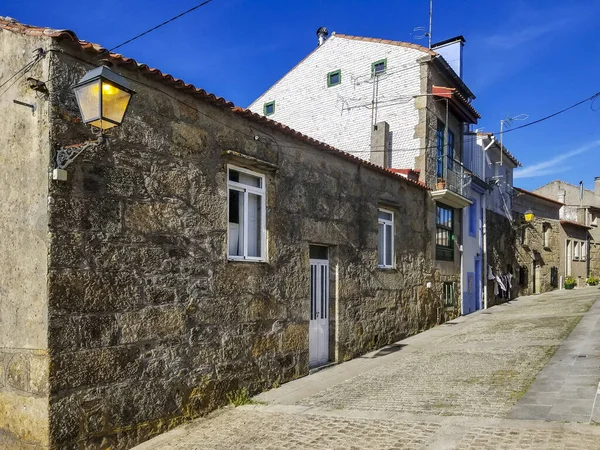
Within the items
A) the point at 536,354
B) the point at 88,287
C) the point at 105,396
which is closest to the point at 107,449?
the point at 105,396

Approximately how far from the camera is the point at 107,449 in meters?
5.22

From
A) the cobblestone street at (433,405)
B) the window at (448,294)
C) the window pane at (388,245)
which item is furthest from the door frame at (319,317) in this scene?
the window at (448,294)

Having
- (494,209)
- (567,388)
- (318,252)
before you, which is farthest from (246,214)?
(494,209)

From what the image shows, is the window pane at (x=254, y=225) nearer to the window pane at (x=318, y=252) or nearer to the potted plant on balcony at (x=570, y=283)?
the window pane at (x=318, y=252)

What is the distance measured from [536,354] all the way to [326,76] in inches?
444

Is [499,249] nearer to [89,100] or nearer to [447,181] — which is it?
[447,181]

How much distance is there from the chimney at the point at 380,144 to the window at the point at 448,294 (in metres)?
4.07

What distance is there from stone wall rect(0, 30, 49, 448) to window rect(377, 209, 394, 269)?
24.5 feet

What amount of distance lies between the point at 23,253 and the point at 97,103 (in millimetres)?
1702

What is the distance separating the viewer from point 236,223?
23.8 ft

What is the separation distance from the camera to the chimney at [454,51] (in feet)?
57.3

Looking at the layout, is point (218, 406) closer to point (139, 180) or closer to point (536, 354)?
point (139, 180)

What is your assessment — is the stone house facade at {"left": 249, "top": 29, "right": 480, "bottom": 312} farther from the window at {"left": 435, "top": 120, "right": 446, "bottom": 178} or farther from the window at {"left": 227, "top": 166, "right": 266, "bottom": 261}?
the window at {"left": 227, "top": 166, "right": 266, "bottom": 261}

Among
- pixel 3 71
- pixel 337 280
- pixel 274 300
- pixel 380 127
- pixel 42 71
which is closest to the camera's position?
pixel 42 71
